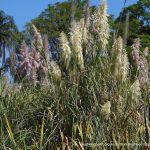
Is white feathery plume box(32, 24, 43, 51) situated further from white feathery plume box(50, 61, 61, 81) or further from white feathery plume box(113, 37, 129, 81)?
white feathery plume box(113, 37, 129, 81)

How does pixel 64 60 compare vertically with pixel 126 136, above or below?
above

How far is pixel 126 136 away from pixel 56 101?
0.90m

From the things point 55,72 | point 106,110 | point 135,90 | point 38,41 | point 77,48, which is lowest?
point 106,110

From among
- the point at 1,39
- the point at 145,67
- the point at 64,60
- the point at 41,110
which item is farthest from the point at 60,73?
the point at 1,39

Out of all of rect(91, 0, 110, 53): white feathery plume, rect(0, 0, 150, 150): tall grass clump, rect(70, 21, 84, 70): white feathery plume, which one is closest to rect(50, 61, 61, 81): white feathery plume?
rect(0, 0, 150, 150): tall grass clump

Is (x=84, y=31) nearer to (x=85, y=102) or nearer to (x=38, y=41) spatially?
(x=38, y=41)

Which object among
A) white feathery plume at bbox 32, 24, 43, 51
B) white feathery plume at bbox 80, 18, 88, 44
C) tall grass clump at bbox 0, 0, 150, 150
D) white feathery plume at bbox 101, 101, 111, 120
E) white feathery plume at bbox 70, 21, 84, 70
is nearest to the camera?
white feathery plume at bbox 101, 101, 111, 120

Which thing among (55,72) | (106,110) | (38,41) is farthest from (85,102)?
(38,41)

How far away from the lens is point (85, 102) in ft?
16.4

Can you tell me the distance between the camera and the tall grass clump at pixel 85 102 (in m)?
4.59

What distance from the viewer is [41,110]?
213 inches

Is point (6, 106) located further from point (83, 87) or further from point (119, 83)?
point (119, 83)

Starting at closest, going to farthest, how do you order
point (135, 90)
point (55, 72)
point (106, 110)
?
point (106, 110) < point (135, 90) < point (55, 72)

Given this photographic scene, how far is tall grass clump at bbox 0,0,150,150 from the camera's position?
459 cm
